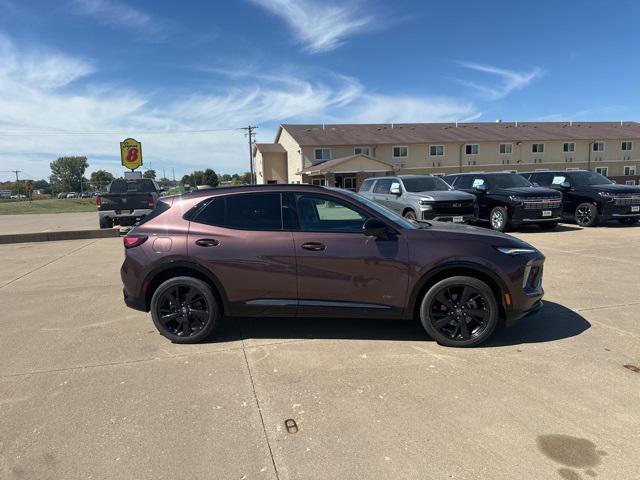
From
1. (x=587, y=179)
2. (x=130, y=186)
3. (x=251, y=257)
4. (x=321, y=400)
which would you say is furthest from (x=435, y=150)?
(x=321, y=400)

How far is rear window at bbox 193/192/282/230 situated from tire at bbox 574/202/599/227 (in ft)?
39.6

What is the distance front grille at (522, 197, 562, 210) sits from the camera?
1259 cm

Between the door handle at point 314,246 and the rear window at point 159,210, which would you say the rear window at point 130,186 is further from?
the door handle at point 314,246

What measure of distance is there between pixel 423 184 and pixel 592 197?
196 inches

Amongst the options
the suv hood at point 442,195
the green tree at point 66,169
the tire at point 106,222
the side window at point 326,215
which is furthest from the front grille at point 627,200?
the green tree at point 66,169

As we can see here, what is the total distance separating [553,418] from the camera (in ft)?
10.1

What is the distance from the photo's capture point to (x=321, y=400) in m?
3.40

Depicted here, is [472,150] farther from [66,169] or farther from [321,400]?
[66,169]

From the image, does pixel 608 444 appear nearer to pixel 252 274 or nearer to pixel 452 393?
pixel 452 393

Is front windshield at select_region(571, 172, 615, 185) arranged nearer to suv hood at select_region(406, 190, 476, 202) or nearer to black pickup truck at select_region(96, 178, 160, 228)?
suv hood at select_region(406, 190, 476, 202)

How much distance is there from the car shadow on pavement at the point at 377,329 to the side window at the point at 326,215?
1168mm

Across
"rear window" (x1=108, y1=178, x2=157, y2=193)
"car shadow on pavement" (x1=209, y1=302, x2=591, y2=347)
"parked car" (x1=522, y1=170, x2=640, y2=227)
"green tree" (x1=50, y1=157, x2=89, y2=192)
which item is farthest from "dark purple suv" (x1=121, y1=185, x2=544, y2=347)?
"green tree" (x1=50, y1=157, x2=89, y2=192)

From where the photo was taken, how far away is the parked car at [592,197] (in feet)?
42.1

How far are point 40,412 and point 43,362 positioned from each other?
1081mm
